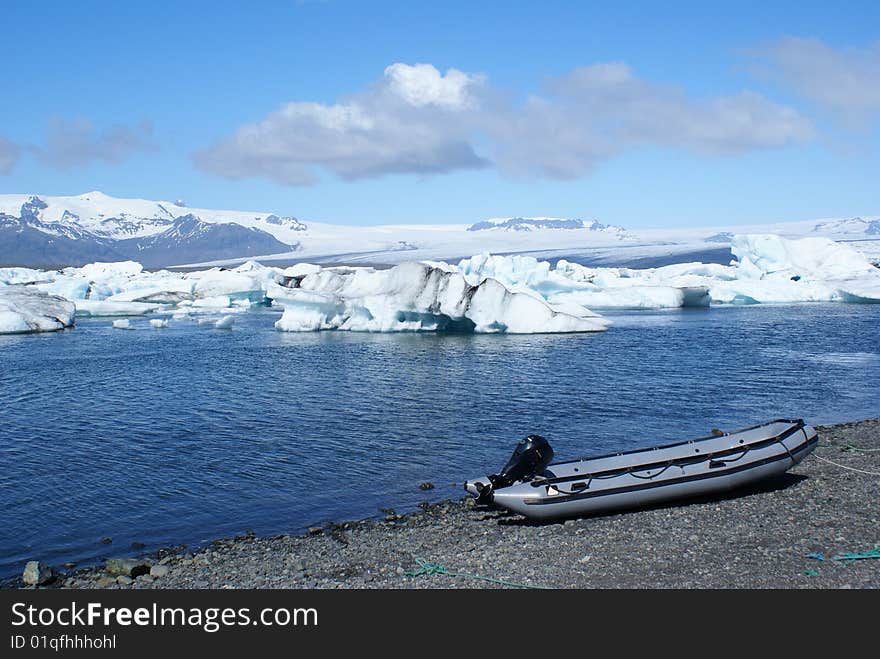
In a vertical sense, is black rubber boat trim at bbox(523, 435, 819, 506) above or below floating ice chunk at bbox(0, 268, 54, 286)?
below

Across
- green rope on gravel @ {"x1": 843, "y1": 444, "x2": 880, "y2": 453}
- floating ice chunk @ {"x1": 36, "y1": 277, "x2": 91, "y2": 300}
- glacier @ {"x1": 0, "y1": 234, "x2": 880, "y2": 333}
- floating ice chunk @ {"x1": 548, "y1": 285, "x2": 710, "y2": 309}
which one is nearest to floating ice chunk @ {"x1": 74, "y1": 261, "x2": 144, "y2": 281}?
glacier @ {"x1": 0, "y1": 234, "x2": 880, "y2": 333}

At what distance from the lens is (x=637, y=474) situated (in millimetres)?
9438

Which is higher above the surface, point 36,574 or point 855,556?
point 855,556

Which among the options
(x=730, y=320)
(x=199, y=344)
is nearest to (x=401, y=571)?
(x=199, y=344)

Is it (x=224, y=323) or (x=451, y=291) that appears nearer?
(x=451, y=291)

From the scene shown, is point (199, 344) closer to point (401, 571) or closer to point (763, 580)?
point (401, 571)

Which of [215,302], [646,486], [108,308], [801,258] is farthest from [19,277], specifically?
[646,486]

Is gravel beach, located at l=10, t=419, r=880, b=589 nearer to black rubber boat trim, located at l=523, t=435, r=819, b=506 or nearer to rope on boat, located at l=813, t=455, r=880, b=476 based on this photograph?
black rubber boat trim, located at l=523, t=435, r=819, b=506

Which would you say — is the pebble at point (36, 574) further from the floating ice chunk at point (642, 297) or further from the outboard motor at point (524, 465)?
the floating ice chunk at point (642, 297)

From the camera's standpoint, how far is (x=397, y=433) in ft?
49.9

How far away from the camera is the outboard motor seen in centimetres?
978

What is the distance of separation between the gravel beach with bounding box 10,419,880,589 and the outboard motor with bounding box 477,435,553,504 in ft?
1.33

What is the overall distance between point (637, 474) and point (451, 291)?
21503 millimetres

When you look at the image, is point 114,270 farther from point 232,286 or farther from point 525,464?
point 525,464
